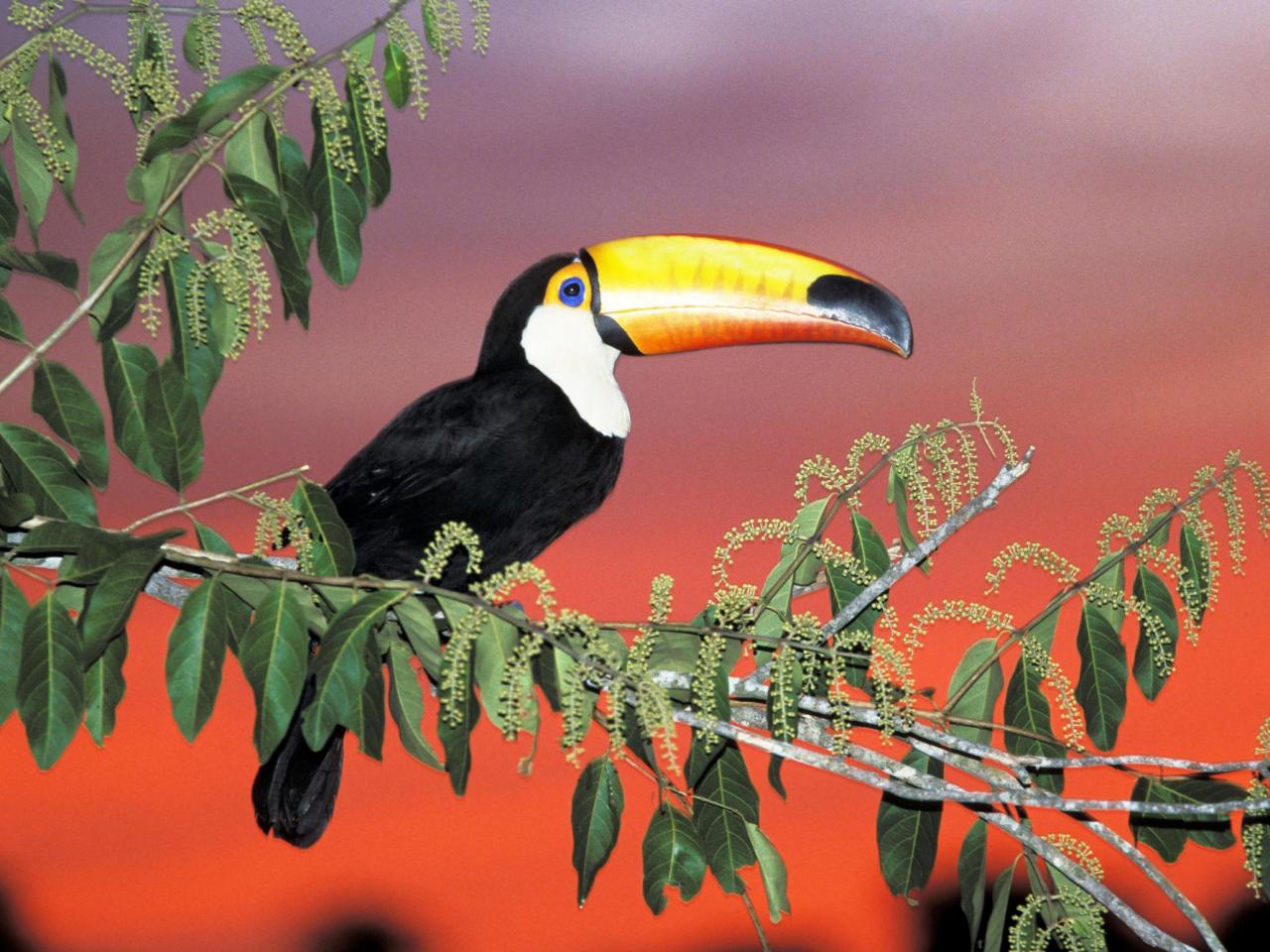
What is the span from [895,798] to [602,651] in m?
0.97

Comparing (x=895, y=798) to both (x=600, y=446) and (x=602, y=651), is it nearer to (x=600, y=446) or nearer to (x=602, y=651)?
(x=602, y=651)

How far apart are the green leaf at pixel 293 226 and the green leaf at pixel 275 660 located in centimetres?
60

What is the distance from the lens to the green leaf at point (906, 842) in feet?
8.35

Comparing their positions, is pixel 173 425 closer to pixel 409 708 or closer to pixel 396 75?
pixel 409 708

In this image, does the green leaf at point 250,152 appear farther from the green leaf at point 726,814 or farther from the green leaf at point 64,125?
the green leaf at point 726,814

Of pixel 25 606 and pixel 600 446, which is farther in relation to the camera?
pixel 600 446

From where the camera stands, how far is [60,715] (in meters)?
2.02

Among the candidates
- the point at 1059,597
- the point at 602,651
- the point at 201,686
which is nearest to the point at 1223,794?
the point at 1059,597

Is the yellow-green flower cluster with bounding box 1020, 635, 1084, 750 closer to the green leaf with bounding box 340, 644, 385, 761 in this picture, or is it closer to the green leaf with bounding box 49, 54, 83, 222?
the green leaf with bounding box 340, 644, 385, 761

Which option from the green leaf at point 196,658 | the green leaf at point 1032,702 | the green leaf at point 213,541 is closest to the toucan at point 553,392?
the green leaf at point 213,541

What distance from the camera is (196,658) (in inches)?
76.1

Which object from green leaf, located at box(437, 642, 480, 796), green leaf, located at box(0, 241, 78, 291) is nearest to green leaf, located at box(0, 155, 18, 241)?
green leaf, located at box(0, 241, 78, 291)

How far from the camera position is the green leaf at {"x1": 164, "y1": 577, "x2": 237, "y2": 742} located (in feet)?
6.30

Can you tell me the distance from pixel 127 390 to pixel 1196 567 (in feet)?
6.59
